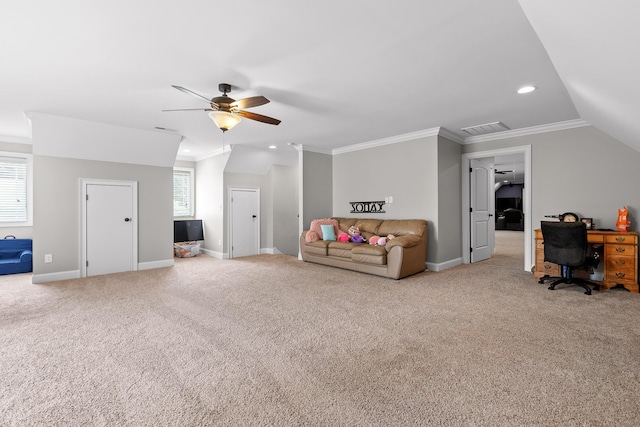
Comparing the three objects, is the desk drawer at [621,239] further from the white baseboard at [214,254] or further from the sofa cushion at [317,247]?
the white baseboard at [214,254]

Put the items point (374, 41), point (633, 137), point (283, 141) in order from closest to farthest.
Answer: point (374, 41) < point (633, 137) < point (283, 141)

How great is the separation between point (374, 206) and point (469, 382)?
4.42 m

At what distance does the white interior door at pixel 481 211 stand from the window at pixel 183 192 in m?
6.60

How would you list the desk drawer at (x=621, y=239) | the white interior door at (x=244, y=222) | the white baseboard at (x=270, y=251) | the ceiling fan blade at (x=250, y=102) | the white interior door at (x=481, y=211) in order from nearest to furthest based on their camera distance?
the ceiling fan blade at (x=250, y=102)
the desk drawer at (x=621, y=239)
the white interior door at (x=481, y=211)
the white interior door at (x=244, y=222)
the white baseboard at (x=270, y=251)

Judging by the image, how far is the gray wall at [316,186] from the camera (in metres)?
6.54

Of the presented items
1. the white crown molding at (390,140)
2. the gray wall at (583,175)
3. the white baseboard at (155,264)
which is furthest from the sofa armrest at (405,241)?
the white baseboard at (155,264)

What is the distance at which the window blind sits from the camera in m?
5.72

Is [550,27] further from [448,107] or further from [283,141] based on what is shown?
[283,141]

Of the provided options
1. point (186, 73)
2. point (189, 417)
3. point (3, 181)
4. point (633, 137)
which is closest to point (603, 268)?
point (633, 137)

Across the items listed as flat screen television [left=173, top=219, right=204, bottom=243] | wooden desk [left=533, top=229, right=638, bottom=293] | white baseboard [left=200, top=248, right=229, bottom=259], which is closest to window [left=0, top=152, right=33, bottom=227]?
flat screen television [left=173, top=219, right=204, bottom=243]

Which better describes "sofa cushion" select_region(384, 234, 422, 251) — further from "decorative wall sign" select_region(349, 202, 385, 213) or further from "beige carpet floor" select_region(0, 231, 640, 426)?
"decorative wall sign" select_region(349, 202, 385, 213)

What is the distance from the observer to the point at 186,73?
118 inches

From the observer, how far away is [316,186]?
6738mm

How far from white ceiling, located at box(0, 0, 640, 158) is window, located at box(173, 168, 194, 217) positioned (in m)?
3.53
